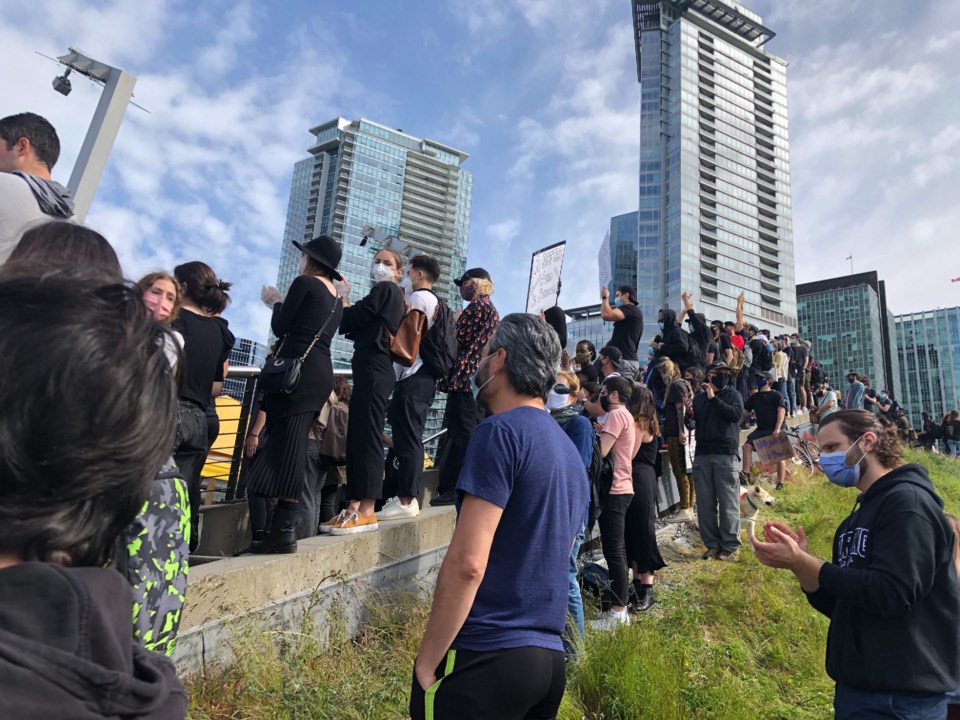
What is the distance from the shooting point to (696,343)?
35.2ft

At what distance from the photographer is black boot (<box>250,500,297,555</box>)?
359cm

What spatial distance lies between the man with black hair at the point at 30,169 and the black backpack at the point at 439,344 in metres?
2.39

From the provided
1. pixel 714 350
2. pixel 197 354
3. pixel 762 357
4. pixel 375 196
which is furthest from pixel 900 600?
pixel 375 196

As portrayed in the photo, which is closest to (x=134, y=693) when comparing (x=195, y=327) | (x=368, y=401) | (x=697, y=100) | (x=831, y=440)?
(x=195, y=327)

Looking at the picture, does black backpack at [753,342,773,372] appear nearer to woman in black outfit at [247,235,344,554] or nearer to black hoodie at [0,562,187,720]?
woman in black outfit at [247,235,344,554]

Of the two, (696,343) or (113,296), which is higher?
(696,343)

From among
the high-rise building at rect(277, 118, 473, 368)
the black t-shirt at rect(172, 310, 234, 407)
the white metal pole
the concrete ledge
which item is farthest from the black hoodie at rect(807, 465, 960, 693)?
the high-rise building at rect(277, 118, 473, 368)

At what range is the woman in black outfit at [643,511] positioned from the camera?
561 centimetres

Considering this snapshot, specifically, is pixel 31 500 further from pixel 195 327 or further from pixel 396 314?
pixel 396 314

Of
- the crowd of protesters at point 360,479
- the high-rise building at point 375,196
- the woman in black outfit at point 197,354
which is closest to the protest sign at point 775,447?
the crowd of protesters at point 360,479

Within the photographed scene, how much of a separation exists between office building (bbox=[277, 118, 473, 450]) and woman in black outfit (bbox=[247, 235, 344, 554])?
105008 mm

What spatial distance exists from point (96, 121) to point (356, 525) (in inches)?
186

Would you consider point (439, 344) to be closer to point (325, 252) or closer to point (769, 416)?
point (325, 252)

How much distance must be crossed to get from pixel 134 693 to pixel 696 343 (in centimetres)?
1074
